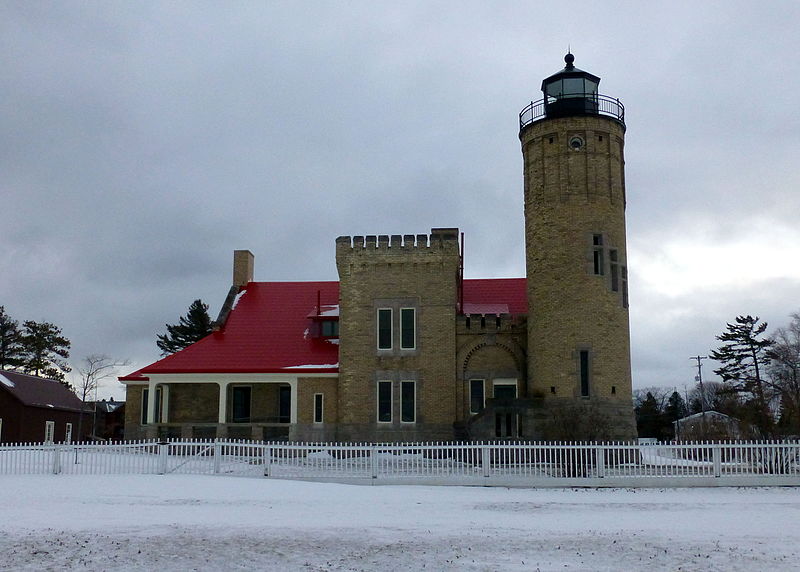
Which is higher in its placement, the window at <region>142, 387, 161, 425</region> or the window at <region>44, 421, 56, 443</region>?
the window at <region>142, 387, 161, 425</region>

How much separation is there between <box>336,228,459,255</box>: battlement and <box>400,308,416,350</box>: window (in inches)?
104

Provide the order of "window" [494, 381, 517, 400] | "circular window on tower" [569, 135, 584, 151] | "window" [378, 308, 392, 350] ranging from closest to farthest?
→ 1. "circular window on tower" [569, 135, 584, 151]
2. "window" [494, 381, 517, 400]
3. "window" [378, 308, 392, 350]

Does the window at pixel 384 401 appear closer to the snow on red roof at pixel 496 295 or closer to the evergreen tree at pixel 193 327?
the snow on red roof at pixel 496 295

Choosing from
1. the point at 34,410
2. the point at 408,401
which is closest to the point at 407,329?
the point at 408,401

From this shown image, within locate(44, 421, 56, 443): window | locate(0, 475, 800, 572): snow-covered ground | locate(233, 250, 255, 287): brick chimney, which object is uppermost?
locate(233, 250, 255, 287): brick chimney

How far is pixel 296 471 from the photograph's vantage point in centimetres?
2203

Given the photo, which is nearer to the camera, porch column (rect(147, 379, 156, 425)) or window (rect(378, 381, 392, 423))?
window (rect(378, 381, 392, 423))

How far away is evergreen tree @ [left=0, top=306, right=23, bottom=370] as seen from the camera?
60.6 m

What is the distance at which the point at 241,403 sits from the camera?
117 ft

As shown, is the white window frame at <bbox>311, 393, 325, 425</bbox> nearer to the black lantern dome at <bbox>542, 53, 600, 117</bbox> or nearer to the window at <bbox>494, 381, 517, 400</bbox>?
the window at <bbox>494, 381, 517, 400</bbox>

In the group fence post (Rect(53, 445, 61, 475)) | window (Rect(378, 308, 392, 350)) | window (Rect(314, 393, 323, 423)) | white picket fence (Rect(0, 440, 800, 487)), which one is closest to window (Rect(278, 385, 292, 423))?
window (Rect(314, 393, 323, 423))

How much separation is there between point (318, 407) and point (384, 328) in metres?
4.29

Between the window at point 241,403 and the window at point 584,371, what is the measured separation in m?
14.6

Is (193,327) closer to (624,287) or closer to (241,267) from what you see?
(241,267)
